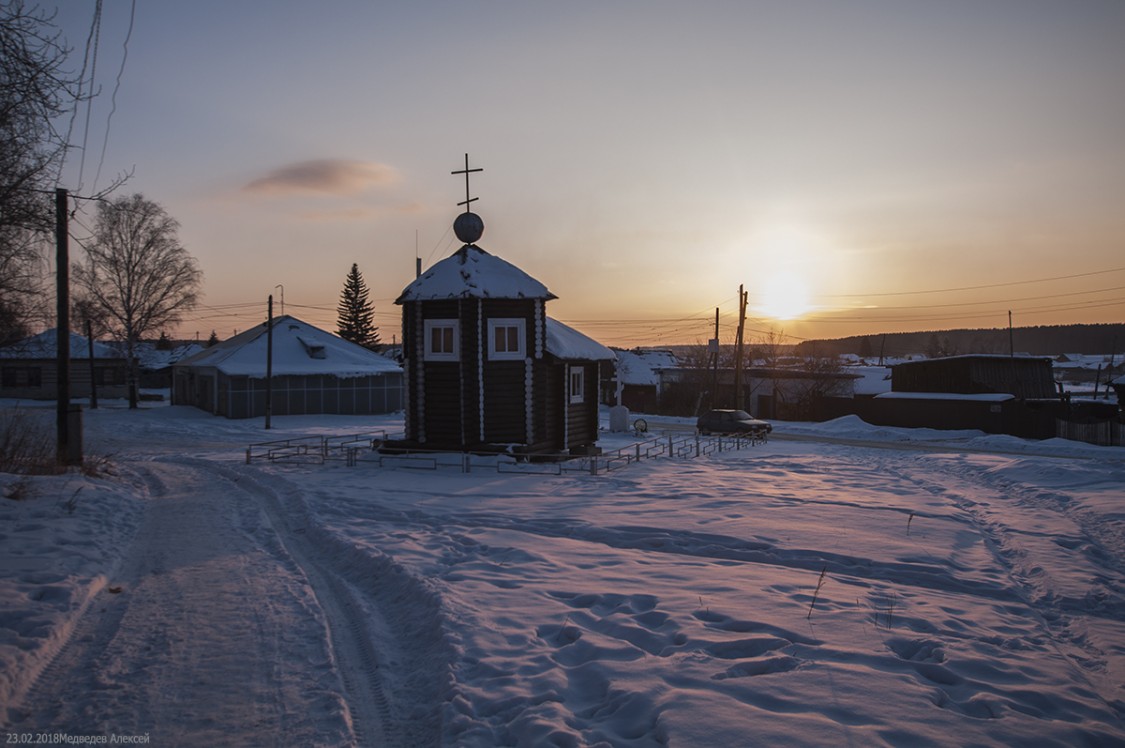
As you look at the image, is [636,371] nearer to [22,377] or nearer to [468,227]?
[468,227]

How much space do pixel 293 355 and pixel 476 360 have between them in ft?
79.2

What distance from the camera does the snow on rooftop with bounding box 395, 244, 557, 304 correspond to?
71.5ft

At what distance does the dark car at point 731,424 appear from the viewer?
33.5 m

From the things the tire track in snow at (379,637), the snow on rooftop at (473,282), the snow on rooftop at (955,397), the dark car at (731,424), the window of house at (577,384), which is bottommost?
the tire track in snow at (379,637)

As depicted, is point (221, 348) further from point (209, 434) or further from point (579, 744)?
point (579, 744)

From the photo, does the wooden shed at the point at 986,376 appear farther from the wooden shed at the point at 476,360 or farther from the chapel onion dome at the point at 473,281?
the chapel onion dome at the point at 473,281

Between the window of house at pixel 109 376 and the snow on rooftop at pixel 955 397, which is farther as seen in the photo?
the window of house at pixel 109 376

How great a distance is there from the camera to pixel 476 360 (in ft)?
71.7

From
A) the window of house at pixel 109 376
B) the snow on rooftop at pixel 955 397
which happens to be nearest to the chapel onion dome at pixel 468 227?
the snow on rooftop at pixel 955 397

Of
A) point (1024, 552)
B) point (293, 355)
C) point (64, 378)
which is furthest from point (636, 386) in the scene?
point (1024, 552)

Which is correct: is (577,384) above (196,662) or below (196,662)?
above

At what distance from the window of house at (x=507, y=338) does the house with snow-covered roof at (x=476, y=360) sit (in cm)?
3

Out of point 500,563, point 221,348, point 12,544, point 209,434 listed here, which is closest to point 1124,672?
point 500,563

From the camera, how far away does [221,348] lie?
45.5m
